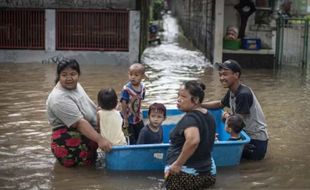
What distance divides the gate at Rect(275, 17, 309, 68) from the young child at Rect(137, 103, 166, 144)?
12.2 meters

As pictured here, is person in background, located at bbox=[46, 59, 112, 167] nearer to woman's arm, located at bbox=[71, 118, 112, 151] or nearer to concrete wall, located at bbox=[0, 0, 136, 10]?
woman's arm, located at bbox=[71, 118, 112, 151]

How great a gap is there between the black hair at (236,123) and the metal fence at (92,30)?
1195 centimetres

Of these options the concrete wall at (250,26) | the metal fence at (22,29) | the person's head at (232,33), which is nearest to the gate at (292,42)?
the concrete wall at (250,26)

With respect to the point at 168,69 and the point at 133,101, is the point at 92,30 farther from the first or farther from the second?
the point at 133,101

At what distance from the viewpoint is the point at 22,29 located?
18.1 meters

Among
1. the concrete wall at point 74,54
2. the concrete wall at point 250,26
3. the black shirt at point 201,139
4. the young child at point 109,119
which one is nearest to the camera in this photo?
the black shirt at point 201,139

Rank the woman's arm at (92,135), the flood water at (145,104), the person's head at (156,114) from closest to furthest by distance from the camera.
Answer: the woman's arm at (92,135), the flood water at (145,104), the person's head at (156,114)

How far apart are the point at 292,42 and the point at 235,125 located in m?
12.8

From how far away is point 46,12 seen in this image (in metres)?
17.8

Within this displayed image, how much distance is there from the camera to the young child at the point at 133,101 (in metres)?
6.72

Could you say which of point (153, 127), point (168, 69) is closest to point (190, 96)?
point (153, 127)

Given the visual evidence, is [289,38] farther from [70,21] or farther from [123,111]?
[123,111]

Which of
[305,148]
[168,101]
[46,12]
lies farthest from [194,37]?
[305,148]

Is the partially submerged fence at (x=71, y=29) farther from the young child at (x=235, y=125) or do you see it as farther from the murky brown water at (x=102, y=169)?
the young child at (x=235, y=125)
